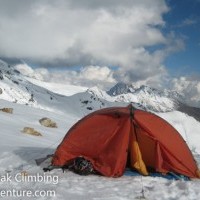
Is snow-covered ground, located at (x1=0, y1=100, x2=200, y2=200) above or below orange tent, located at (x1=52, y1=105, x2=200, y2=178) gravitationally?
below

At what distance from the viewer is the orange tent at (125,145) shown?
54.9 feet

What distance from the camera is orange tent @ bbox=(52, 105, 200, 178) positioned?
16734 millimetres

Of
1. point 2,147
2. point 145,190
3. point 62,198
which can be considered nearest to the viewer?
point 62,198

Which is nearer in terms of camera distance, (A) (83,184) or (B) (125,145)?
(A) (83,184)

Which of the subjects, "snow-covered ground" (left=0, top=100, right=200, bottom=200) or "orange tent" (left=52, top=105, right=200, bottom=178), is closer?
"snow-covered ground" (left=0, top=100, right=200, bottom=200)

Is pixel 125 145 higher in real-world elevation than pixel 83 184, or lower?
higher

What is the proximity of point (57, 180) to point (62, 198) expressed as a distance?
91.3 inches

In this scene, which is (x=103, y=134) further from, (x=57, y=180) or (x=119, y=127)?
(x=57, y=180)

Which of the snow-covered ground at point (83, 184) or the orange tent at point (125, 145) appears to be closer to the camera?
the snow-covered ground at point (83, 184)

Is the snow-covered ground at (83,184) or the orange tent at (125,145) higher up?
the orange tent at (125,145)

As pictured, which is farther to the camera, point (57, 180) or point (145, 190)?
point (57, 180)

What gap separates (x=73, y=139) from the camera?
58.1 ft

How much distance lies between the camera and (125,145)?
1689 cm

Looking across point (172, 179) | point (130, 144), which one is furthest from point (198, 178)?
point (130, 144)
